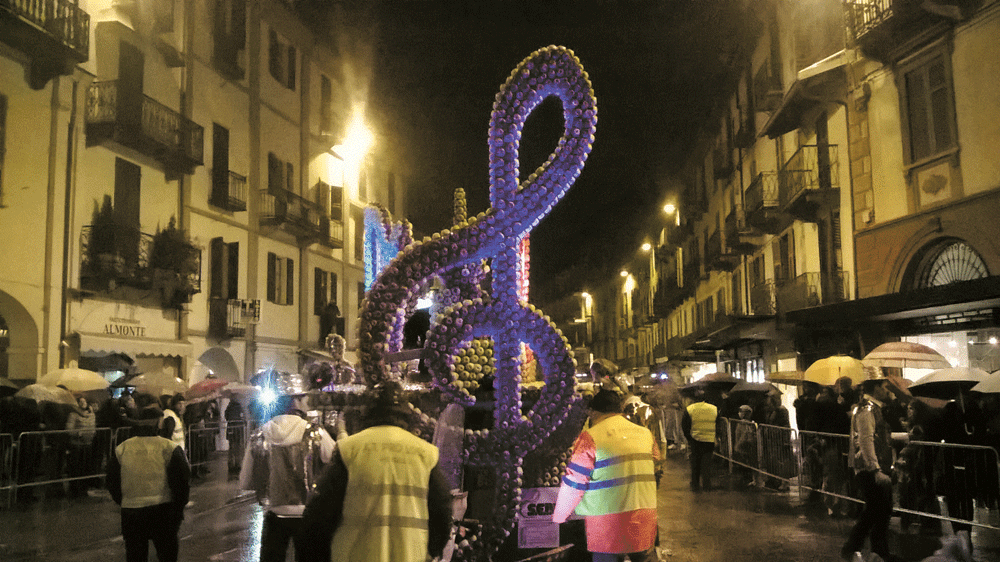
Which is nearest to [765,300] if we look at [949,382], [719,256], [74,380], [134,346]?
[719,256]

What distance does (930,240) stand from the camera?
16.9m

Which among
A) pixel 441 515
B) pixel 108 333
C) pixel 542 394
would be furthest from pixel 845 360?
pixel 108 333

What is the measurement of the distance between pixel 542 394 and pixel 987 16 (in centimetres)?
1347

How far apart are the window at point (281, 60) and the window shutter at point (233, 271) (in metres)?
7.46

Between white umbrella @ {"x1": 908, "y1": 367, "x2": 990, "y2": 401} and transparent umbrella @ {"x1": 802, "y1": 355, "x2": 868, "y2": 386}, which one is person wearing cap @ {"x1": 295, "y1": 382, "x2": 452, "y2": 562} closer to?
white umbrella @ {"x1": 908, "y1": 367, "x2": 990, "y2": 401}

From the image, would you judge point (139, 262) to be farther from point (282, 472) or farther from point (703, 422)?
point (282, 472)

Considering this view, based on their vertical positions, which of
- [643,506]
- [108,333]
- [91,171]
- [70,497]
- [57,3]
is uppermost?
[57,3]

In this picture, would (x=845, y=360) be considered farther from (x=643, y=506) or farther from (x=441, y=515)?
(x=441, y=515)

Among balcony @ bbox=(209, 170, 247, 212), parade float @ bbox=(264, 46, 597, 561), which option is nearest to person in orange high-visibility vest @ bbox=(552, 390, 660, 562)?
parade float @ bbox=(264, 46, 597, 561)

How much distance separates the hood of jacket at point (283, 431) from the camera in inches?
262

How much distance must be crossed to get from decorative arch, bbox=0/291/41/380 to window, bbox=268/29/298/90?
15.0 metres

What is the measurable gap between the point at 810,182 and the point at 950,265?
5.49m

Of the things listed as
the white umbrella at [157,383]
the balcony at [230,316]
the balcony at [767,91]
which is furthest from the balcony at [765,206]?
the white umbrella at [157,383]

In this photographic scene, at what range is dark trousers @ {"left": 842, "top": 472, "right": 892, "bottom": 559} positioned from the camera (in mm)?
8195
